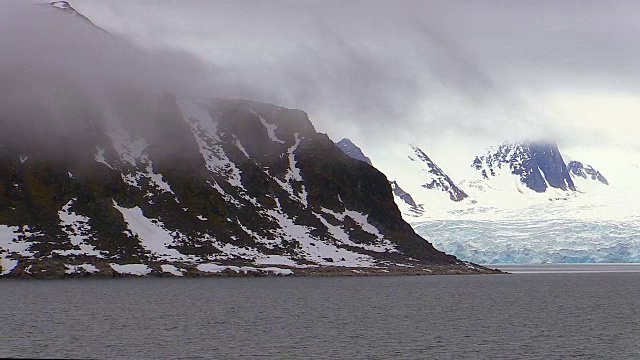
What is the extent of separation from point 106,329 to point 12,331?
1101cm

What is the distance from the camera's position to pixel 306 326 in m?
116

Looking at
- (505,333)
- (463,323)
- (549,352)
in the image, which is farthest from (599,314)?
(549,352)

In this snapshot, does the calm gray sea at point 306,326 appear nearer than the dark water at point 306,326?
Yes

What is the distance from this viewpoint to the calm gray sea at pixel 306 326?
84.8 m

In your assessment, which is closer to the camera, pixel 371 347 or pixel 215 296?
pixel 371 347

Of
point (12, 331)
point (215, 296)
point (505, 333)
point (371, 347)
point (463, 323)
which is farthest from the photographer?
point (215, 296)

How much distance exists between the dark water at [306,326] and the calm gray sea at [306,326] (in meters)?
0.13

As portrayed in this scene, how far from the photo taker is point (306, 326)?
380 ft

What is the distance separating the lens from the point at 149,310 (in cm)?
13738

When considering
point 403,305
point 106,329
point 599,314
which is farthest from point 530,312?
point 106,329

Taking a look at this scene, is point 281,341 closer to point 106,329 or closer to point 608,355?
point 106,329

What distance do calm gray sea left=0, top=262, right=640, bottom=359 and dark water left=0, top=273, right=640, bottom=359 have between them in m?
0.13

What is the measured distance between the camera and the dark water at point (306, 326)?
279ft

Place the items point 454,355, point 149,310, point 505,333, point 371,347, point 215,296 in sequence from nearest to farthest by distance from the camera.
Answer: point 454,355 < point 371,347 < point 505,333 < point 149,310 < point 215,296
